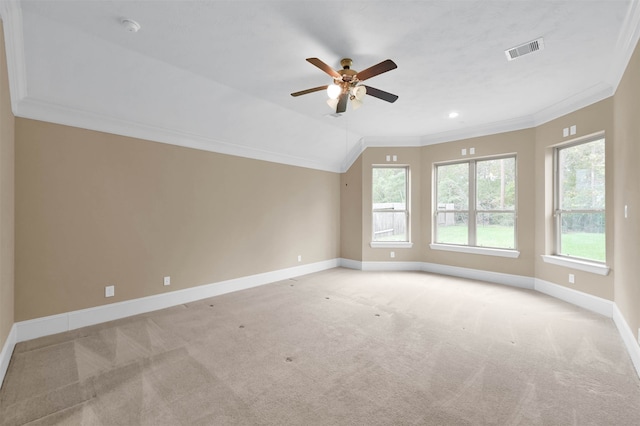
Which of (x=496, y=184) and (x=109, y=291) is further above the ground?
(x=496, y=184)

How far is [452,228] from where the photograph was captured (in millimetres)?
6082

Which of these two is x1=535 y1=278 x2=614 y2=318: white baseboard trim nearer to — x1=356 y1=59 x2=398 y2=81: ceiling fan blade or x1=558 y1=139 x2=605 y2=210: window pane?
x1=558 y1=139 x2=605 y2=210: window pane

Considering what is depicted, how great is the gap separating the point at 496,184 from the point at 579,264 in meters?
1.98

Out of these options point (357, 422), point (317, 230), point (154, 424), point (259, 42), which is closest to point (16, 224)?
point (154, 424)

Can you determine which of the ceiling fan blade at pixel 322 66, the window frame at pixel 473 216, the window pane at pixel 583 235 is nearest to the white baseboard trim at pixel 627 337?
the window pane at pixel 583 235

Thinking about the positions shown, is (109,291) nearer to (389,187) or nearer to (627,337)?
(389,187)

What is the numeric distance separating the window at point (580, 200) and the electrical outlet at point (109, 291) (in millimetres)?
6481

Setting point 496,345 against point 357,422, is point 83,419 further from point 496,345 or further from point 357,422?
point 496,345

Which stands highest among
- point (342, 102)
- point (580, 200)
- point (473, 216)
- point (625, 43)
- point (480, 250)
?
point (625, 43)

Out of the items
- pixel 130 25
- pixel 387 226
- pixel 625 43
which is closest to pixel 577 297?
pixel 625 43

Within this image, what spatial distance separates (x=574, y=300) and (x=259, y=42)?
5390 mm

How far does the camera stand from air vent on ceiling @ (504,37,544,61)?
2.80 m

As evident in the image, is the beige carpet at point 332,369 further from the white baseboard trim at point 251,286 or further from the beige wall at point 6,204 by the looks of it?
the beige wall at point 6,204

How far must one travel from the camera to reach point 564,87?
3.80 meters
